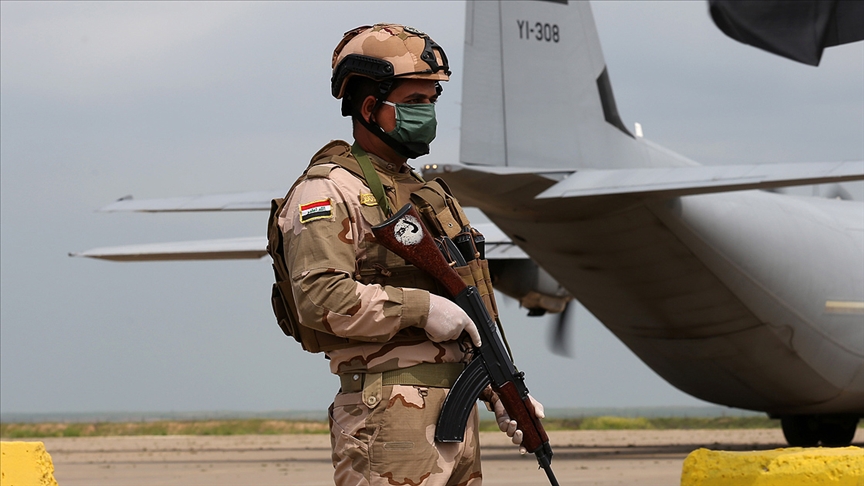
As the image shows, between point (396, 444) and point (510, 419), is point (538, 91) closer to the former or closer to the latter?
point (510, 419)

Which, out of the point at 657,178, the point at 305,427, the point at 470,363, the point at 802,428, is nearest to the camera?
the point at 470,363

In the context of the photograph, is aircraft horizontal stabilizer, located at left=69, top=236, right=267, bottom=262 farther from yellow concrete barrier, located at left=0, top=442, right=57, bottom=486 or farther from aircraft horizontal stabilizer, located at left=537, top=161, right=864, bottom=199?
yellow concrete barrier, located at left=0, top=442, right=57, bottom=486

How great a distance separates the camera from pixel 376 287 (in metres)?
3.51

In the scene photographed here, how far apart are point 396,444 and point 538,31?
9.57 metres

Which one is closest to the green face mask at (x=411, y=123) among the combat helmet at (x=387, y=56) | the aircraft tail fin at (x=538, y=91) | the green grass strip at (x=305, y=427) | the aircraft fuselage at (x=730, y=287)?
the combat helmet at (x=387, y=56)

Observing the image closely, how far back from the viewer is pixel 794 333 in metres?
13.7

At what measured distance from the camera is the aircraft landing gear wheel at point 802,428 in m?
16.8

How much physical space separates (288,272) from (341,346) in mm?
312

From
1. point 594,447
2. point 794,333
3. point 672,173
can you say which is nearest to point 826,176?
point 672,173

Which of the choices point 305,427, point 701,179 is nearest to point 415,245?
point 701,179

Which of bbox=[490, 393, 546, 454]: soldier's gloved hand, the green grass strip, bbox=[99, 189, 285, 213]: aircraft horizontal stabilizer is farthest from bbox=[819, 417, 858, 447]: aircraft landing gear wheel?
bbox=[490, 393, 546, 454]: soldier's gloved hand

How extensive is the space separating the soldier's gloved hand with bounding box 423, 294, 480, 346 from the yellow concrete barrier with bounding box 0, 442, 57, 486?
1.65 m

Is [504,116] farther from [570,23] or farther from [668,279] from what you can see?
[668,279]

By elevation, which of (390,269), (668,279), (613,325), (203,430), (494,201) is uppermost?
(390,269)
